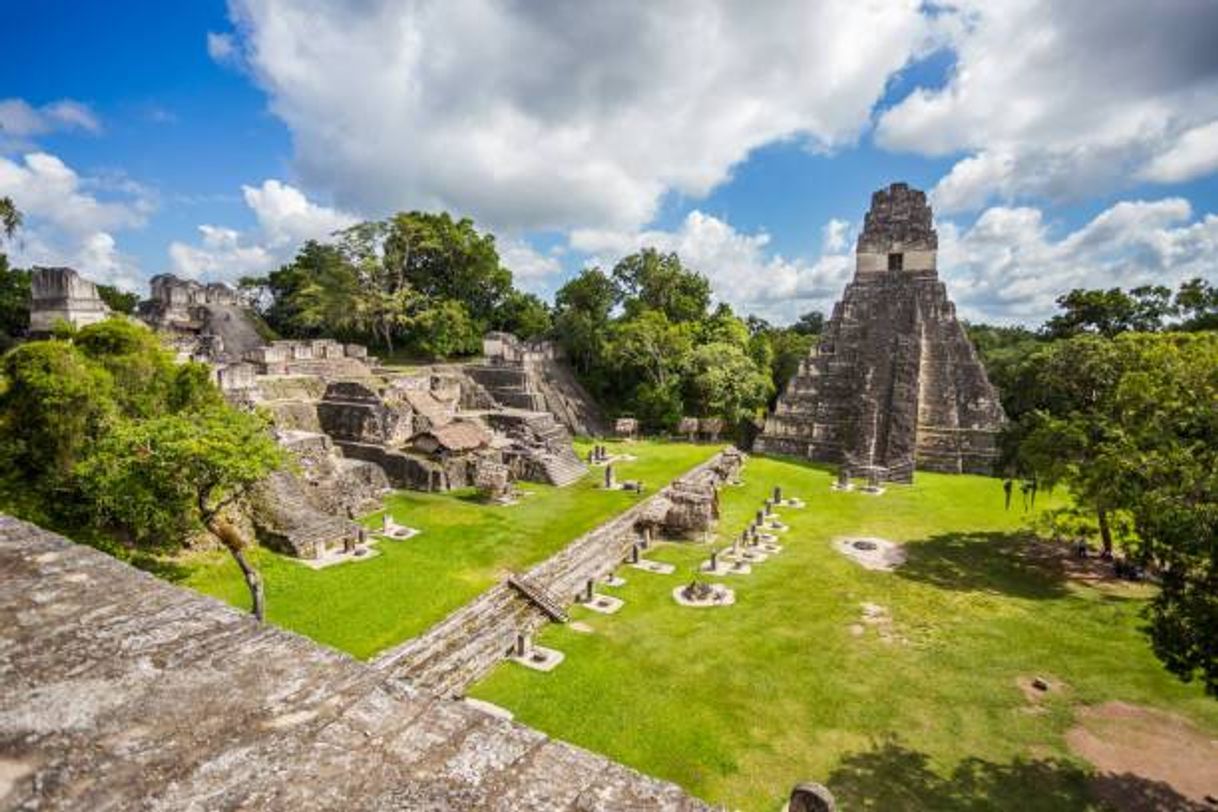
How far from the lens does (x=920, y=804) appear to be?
8383 millimetres

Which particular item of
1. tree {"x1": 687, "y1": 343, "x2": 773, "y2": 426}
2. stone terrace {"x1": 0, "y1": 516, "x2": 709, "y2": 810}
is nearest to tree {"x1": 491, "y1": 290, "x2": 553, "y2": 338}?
tree {"x1": 687, "y1": 343, "x2": 773, "y2": 426}

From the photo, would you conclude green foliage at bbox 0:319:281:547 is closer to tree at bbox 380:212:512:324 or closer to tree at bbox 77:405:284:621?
tree at bbox 77:405:284:621

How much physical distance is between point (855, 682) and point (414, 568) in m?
9.92

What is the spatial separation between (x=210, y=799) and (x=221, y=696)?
0.63 meters

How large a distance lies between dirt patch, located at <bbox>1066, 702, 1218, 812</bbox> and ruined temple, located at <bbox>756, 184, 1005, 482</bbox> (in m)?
16.3

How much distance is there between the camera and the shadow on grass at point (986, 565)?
15305 mm

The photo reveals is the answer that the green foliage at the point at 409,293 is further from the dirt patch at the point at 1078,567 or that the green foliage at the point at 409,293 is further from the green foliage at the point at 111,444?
the dirt patch at the point at 1078,567

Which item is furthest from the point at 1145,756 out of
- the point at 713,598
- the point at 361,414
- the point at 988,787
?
the point at 361,414

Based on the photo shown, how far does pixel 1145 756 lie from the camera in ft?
30.5

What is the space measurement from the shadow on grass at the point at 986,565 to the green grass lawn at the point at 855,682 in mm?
79

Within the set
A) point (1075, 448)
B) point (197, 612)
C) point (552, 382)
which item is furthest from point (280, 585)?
point (552, 382)

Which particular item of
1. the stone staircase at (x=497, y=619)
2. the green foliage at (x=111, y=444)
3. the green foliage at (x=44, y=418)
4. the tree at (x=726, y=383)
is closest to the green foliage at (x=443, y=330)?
the tree at (x=726, y=383)

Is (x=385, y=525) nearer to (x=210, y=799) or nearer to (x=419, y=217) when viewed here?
(x=210, y=799)

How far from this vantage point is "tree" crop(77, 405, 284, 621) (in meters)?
11.5
